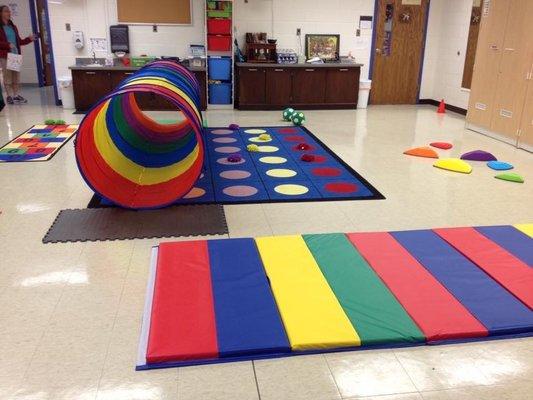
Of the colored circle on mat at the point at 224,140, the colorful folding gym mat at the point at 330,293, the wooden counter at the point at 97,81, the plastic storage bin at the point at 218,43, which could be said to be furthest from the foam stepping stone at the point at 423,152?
the wooden counter at the point at 97,81

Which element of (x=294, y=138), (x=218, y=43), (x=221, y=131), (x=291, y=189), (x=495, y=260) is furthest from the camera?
(x=218, y=43)

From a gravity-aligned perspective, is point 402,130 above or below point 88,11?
below

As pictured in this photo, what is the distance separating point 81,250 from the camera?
327 cm

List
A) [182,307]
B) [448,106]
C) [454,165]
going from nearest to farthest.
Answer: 1. [182,307]
2. [454,165]
3. [448,106]

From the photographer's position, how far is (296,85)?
874cm

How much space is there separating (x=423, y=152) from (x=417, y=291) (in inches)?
137

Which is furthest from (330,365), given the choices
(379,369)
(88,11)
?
(88,11)

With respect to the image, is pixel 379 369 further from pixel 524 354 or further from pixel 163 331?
pixel 163 331

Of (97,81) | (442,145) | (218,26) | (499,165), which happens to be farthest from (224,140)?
(499,165)

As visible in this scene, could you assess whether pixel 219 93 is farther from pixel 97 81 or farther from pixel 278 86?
pixel 97 81

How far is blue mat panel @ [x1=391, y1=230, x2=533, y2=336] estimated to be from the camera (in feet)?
8.30

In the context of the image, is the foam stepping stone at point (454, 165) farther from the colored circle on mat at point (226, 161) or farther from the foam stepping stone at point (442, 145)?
the colored circle on mat at point (226, 161)

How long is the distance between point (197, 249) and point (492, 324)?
185 cm

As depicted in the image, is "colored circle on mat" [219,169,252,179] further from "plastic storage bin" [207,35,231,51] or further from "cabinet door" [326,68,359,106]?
"cabinet door" [326,68,359,106]
